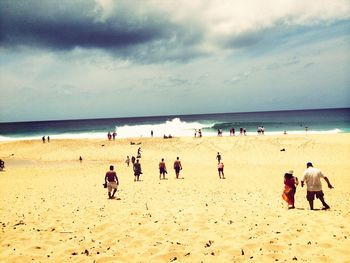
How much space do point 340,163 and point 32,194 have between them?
1074 inches

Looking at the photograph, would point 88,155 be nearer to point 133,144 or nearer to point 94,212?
point 133,144

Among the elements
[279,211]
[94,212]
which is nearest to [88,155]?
[94,212]

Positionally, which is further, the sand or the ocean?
the ocean

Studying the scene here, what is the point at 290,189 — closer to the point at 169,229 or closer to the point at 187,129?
the point at 169,229

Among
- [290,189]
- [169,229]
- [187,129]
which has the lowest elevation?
[169,229]

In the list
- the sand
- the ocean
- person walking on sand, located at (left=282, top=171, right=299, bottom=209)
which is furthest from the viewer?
A: the ocean

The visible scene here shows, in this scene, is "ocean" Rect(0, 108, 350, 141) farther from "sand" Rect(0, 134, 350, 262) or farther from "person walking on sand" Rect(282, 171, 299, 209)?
"person walking on sand" Rect(282, 171, 299, 209)

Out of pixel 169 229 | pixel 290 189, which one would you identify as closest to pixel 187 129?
pixel 290 189

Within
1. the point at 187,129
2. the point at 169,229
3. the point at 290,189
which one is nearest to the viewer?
the point at 169,229

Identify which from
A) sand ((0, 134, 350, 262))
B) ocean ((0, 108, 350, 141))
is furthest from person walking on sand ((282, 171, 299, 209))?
ocean ((0, 108, 350, 141))

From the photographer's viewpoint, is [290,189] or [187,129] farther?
[187,129]

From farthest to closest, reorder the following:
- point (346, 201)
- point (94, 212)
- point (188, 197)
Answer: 1. point (188, 197)
2. point (346, 201)
3. point (94, 212)

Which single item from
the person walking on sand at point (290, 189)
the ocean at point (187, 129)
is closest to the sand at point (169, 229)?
the person walking on sand at point (290, 189)

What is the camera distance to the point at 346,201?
12508mm
